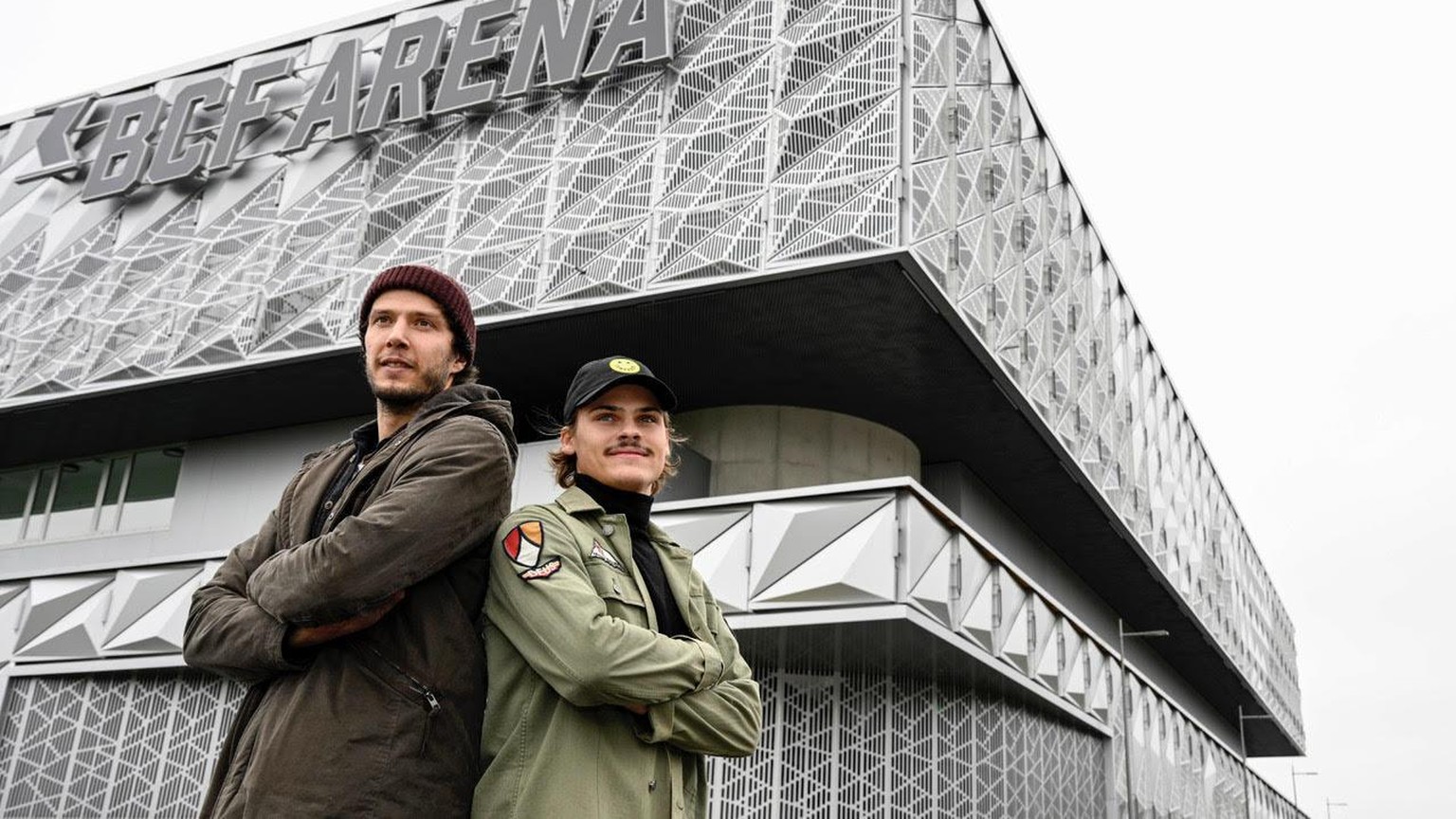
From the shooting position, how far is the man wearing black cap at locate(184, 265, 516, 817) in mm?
2803

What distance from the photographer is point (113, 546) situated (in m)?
20.9

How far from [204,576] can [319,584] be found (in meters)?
14.7

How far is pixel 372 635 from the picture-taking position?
2.96 metres

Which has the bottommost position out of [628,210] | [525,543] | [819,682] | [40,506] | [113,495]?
[525,543]

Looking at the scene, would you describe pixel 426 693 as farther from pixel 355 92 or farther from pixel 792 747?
pixel 355 92

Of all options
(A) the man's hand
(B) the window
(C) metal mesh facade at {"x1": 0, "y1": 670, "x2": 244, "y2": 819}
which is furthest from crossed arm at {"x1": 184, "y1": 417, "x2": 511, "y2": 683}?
(B) the window

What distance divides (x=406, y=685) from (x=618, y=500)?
0.88 metres

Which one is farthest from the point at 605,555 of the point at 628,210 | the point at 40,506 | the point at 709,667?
the point at 40,506

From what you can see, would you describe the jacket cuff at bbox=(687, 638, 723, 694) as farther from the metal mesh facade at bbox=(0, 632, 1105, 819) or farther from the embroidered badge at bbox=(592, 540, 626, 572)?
the metal mesh facade at bbox=(0, 632, 1105, 819)

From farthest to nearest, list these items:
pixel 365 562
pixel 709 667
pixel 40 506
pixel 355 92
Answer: pixel 40 506 → pixel 355 92 → pixel 709 667 → pixel 365 562

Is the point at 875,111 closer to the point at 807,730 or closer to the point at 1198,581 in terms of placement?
the point at 807,730

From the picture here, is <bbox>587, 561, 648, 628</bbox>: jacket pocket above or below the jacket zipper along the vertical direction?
above

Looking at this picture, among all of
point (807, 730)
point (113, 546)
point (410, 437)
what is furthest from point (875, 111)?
point (113, 546)

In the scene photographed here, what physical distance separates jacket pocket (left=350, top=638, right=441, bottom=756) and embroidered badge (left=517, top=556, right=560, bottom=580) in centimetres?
35
